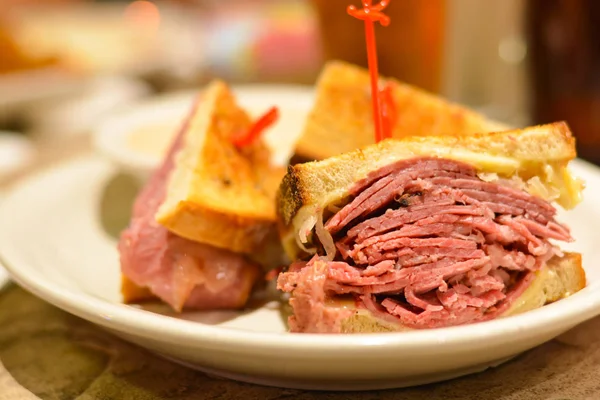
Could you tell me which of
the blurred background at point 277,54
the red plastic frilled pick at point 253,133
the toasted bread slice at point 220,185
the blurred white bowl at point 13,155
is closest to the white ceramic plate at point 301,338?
the toasted bread slice at point 220,185

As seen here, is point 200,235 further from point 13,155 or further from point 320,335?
point 13,155

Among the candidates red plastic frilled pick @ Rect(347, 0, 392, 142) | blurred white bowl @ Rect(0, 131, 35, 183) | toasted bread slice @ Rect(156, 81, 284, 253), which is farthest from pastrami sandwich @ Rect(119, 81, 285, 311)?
blurred white bowl @ Rect(0, 131, 35, 183)

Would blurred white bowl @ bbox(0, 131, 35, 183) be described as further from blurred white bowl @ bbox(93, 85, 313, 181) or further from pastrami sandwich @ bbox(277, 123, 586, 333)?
pastrami sandwich @ bbox(277, 123, 586, 333)

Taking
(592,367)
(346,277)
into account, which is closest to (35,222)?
(346,277)

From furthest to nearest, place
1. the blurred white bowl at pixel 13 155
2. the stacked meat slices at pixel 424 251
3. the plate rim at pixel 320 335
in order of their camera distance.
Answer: the blurred white bowl at pixel 13 155, the stacked meat slices at pixel 424 251, the plate rim at pixel 320 335

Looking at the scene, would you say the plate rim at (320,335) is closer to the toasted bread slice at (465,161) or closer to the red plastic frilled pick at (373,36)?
the toasted bread slice at (465,161)

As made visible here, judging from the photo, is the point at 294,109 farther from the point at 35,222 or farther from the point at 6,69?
the point at 6,69
